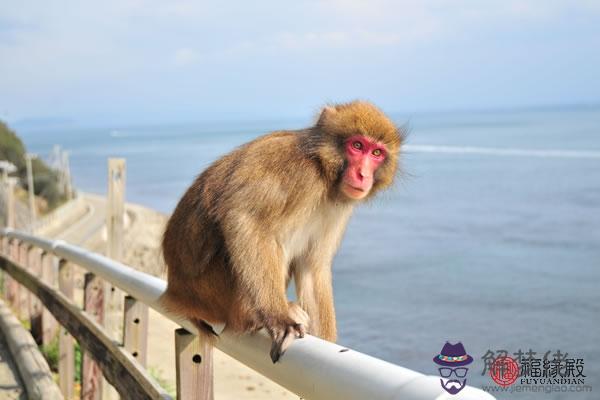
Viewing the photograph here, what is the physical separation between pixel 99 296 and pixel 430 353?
11.3 meters

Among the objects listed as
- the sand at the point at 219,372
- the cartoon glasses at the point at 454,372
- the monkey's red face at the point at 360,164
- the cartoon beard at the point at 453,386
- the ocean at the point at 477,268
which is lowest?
the ocean at the point at 477,268

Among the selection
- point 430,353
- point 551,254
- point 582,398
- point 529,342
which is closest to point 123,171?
point 430,353

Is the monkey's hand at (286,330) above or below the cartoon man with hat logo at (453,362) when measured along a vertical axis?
below

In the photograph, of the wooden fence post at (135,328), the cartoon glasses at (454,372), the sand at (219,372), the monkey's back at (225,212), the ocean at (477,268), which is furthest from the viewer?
the ocean at (477,268)

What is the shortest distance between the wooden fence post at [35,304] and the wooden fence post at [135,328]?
106 inches

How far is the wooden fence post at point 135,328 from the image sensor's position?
3.02 metres

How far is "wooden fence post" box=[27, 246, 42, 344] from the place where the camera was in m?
5.66

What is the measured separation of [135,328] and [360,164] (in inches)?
45.0

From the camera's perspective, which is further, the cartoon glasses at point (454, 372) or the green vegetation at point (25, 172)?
the green vegetation at point (25, 172)

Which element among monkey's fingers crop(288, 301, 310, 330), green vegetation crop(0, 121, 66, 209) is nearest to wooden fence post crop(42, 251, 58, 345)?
monkey's fingers crop(288, 301, 310, 330)

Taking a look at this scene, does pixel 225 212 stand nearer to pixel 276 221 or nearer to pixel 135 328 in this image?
pixel 276 221

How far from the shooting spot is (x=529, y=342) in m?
15.7

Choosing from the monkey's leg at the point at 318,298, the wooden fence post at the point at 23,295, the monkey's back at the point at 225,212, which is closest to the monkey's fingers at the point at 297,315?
the monkey's back at the point at 225,212

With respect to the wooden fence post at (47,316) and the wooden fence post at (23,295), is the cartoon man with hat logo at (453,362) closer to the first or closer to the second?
the wooden fence post at (47,316)
